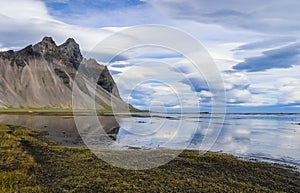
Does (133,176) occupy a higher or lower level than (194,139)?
higher

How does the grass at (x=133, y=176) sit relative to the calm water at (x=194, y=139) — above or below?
above

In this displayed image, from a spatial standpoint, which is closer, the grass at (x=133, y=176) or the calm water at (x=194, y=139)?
the grass at (x=133, y=176)

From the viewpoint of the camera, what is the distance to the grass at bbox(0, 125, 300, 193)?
61.0ft

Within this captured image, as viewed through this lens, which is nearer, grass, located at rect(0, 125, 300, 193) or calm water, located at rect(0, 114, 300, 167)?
grass, located at rect(0, 125, 300, 193)

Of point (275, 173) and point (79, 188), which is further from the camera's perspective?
point (275, 173)

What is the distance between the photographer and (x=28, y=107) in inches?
7136

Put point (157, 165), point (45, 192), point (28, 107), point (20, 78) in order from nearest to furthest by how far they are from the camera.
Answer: point (45, 192)
point (157, 165)
point (28, 107)
point (20, 78)

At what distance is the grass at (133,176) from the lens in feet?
61.0

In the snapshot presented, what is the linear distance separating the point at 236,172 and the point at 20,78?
195917mm

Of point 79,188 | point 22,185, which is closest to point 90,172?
point 79,188

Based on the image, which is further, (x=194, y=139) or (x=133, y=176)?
(x=194, y=139)

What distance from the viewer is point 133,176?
21.8 meters

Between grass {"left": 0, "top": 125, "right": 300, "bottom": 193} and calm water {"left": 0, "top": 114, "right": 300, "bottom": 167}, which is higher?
grass {"left": 0, "top": 125, "right": 300, "bottom": 193}

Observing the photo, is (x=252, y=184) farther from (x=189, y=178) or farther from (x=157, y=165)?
(x=157, y=165)
